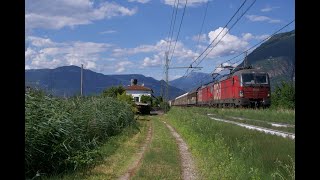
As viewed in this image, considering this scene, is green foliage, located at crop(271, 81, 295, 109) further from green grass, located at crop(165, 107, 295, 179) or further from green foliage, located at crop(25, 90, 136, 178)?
green foliage, located at crop(25, 90, 136, 178)

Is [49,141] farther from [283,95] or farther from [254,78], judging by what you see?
[283,95]

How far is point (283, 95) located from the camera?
2101 inches

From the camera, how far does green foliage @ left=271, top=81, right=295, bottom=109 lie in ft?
167

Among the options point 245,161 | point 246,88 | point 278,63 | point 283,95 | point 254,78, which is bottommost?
point 245,161

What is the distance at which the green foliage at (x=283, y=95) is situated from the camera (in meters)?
51.0

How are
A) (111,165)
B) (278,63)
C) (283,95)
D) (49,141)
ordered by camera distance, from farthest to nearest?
1. (278,63)
2. (283,95)
3. (111,165)
4. (49,141)

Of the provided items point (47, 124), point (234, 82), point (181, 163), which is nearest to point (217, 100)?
point (234, 82)

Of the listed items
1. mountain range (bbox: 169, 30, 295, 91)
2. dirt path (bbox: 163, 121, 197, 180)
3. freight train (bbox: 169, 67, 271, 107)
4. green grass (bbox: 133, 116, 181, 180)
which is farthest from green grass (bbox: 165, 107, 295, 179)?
freight train (bbox: 169, 67, 271, 107)

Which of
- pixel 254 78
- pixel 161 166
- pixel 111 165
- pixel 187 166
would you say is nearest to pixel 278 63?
pixel 254 78

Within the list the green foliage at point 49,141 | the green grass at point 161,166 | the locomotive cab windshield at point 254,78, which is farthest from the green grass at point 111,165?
the locomotive cab windshield at point 254,78
